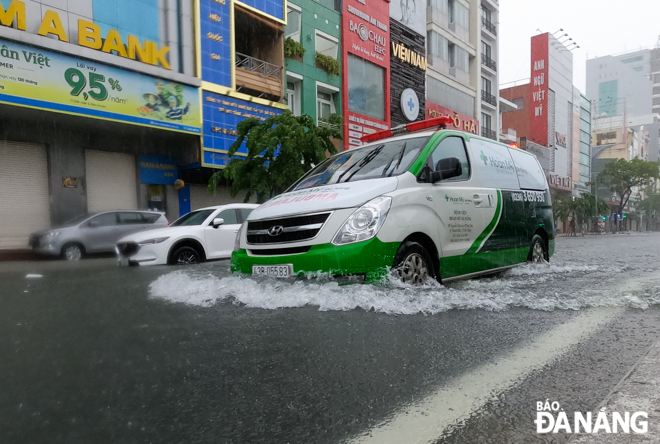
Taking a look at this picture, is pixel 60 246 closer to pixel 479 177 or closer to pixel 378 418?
pixel 479 177

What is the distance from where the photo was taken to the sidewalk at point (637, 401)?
170 centimetres

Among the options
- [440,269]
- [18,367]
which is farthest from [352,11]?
[18,367]

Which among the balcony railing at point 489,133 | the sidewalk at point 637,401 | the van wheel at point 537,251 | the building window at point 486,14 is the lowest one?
the sidewalk at point 637,401

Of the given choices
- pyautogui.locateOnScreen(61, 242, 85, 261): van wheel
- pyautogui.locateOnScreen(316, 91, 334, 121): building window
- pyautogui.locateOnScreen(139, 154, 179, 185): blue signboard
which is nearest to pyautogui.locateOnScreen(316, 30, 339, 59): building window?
pyautogui.locateOnScreen(316, 91, 334, 121): building window

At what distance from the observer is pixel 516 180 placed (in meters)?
6.29

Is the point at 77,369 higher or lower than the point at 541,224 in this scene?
lower

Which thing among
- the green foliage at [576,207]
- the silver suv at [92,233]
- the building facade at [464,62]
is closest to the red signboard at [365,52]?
the building facade at [464,62]

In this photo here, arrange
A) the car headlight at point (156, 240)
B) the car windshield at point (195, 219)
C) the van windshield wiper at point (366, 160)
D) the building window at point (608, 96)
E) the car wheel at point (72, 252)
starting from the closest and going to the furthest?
the van windshield wiper at point (366, 160) < the car headlight at point (156, 240) < the car windshield at point (195, 219) < the car wheel at point (72, 252) < the building window at point (608, 96)

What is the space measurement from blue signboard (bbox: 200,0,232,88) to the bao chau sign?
1490mm

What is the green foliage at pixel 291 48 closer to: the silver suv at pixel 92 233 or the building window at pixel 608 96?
the silver suv at pixel 92 233

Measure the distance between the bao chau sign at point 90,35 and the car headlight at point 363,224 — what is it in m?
13.0

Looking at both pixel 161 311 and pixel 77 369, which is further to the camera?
pixel 161 311

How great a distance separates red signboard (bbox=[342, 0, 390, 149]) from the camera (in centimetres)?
2295

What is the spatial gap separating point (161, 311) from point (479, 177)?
3720 millimetres
